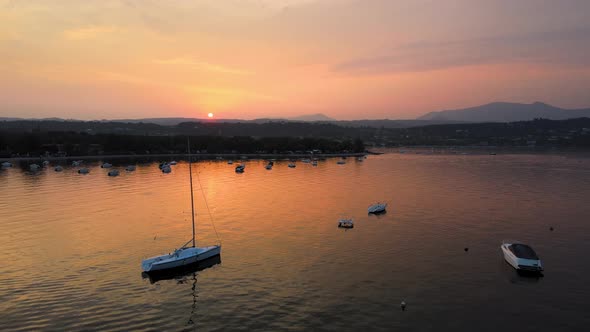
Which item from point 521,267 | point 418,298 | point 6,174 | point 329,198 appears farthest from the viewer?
point 6,174

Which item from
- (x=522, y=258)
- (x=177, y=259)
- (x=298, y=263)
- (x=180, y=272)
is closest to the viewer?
(x=522, y=258)

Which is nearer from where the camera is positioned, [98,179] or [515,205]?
[515,205]

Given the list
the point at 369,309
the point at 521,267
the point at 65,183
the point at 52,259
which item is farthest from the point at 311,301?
the point at 65,183

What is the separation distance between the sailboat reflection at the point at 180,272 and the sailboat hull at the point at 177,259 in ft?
1.37

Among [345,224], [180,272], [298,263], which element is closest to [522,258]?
[298,263]

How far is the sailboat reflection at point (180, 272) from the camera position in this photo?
133 feet

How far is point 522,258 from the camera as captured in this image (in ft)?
136

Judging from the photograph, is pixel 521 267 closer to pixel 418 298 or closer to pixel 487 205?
pixel 418 298

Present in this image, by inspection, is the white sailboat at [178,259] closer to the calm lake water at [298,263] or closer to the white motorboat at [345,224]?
the calm lake water at [298,263]

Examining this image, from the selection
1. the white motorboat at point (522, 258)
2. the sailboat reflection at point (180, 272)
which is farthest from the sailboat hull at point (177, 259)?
the white motorboat at point (522, 258)

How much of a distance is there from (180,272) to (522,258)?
36.5m

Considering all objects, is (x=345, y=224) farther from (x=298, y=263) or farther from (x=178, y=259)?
(x=178, y=259)

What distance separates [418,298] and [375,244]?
1722 centimetres

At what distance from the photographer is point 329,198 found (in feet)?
298
